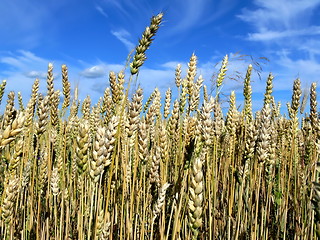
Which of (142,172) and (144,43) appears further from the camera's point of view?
(142,172)

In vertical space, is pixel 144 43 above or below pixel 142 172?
above

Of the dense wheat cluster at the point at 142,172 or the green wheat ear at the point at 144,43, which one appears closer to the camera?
the dense wheat cluster at the point at 142,172

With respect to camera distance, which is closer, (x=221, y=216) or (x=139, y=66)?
(x=139, y=66)

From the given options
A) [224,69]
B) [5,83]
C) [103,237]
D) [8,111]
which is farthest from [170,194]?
[5,83]

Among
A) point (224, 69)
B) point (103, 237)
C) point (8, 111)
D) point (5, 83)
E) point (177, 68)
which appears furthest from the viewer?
point (177, 68)

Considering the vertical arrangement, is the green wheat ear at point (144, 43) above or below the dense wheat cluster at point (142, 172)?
above

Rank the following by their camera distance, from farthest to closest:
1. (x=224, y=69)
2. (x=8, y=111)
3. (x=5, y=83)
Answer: (x=5, y=83) → (x=224, y=69) → (x=8, y=111)

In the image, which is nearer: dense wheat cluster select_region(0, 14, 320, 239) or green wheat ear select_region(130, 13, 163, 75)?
dense wheat cluster select_region(0, 14, 320, 239)

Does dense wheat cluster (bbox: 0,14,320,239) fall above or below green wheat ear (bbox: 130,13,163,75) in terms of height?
below

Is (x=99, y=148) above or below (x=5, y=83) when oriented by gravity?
below

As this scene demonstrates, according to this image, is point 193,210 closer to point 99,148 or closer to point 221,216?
point 99,148

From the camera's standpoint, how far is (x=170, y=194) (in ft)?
7.30

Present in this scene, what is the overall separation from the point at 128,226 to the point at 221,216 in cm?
95

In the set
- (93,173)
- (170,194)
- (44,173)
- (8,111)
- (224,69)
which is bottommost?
(170,194)
